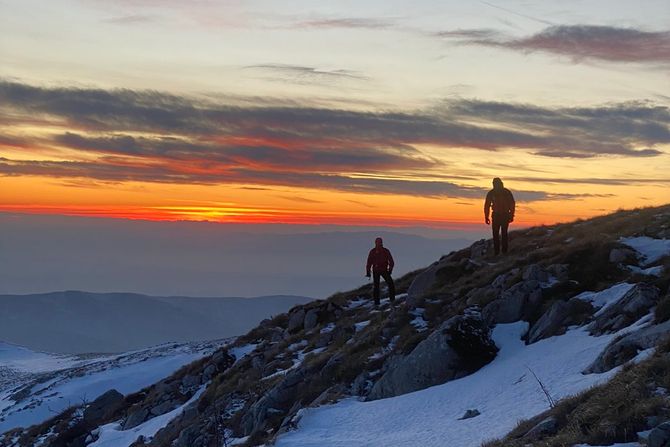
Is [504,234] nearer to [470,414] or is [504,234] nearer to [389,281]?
[389,281]

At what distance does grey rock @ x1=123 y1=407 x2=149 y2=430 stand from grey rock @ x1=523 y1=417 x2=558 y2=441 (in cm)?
2507

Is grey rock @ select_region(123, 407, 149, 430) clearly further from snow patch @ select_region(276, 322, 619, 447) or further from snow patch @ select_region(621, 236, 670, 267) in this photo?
snow patch @ select_region(621, 236, 670, 267)

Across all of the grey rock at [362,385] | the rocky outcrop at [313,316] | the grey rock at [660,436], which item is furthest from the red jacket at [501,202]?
the grey rock at [660,436]

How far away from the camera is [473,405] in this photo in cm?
1527

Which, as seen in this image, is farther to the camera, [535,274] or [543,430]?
[535,274]

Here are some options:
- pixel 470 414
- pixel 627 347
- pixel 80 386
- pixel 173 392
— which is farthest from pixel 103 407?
pixel 627 347

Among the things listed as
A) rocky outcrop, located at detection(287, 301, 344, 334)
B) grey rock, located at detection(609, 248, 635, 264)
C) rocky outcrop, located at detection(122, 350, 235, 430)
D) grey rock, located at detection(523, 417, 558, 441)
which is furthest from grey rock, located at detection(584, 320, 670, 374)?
rocky outcrop, located at detection(122, 350, 235, 430)

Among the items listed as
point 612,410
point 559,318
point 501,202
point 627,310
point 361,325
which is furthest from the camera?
point 361,325

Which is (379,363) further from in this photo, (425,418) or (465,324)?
(425,418)

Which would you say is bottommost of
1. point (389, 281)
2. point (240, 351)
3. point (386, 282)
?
point (240, 351)

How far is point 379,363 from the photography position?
68.9ft

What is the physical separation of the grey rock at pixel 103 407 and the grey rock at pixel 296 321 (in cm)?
1094

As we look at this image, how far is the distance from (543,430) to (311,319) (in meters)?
22.8

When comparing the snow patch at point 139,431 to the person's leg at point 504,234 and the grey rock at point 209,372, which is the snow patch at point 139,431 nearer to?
the grey rock at point 209,372
